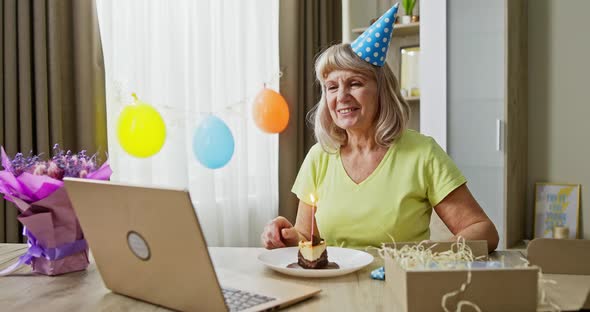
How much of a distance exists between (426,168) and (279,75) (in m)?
2.30

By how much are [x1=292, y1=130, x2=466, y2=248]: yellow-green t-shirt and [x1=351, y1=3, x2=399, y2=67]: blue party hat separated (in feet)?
0.91

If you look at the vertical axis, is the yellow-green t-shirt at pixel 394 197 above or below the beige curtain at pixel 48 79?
below

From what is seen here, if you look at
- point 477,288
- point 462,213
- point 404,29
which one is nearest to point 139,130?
point 462,213

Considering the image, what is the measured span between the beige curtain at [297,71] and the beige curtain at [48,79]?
1.33 m

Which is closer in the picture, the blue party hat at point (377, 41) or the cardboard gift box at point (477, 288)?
the cardboard gift box at point (477, 288)

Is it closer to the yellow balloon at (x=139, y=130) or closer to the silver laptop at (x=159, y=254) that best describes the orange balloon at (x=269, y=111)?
the yellow balloon at (x=139, y=130)

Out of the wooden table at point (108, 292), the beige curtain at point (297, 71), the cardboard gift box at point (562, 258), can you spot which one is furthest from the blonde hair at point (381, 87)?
the beige curtain at point (297, 71)

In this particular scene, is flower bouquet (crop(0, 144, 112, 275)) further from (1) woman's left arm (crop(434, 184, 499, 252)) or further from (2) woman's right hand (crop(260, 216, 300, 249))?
(1) woman's left arm (crop(434, 184, 499, 252))

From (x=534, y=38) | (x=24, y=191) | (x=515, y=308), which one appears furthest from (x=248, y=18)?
(x=515, y=308)

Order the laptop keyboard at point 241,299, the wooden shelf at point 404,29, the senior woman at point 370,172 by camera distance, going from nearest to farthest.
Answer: the laptop keyboard at point 241,299, the senior woman at point 370,172, the wooden shelf at point 404,29

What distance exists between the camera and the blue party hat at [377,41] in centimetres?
183

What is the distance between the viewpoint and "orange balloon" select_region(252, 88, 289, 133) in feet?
11.8

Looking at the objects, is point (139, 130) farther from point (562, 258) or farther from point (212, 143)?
point (562, 258)

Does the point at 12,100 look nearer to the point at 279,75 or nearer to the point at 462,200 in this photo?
the point at 279,75
